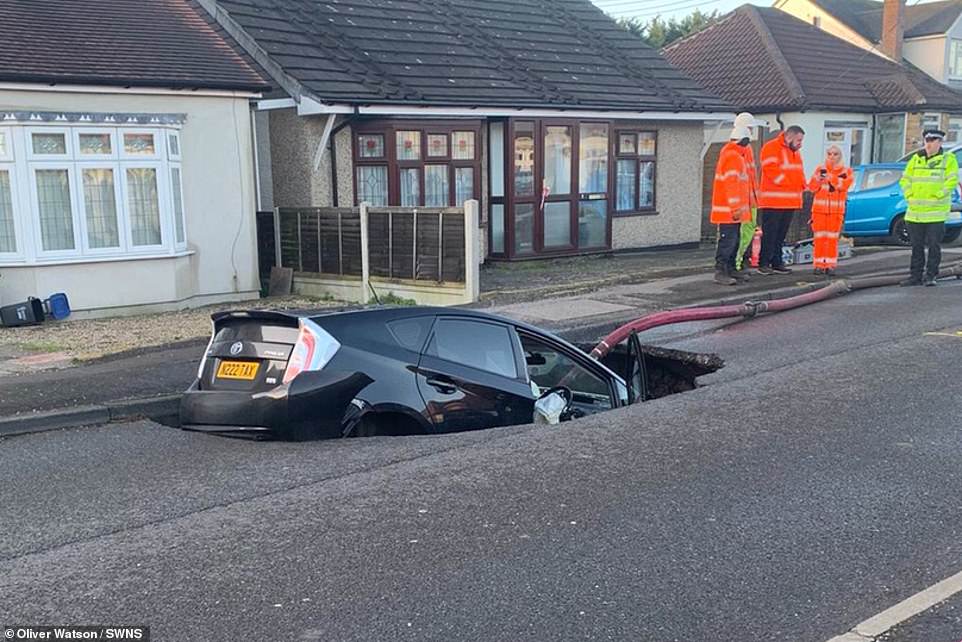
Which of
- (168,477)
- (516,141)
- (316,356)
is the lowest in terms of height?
(168,477)

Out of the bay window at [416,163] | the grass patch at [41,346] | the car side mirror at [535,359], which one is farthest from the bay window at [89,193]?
the car side mirror at [535,359]

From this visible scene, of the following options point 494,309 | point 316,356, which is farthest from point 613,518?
point 494,309

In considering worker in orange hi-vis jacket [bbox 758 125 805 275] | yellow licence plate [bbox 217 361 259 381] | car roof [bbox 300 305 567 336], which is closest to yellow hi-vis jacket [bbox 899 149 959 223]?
worker in orange hi-vis jacket [bbox 758 125 805 275]

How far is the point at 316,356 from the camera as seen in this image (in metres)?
6.23

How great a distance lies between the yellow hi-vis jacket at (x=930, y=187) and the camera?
1306 centimetres

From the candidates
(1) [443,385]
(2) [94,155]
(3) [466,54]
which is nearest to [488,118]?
(3) [466,54]

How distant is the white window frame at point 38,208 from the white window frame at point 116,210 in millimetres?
58

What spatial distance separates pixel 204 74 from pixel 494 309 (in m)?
5.67

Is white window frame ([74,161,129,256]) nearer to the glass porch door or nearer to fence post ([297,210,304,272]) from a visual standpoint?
fence post ([297,210,304,272])

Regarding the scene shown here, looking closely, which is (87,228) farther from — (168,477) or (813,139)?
(813,139)

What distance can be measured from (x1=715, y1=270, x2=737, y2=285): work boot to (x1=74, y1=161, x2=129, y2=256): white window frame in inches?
341

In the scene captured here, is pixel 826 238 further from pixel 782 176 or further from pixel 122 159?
pixel 122 159

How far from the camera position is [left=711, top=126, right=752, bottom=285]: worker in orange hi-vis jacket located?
13430 millimetres

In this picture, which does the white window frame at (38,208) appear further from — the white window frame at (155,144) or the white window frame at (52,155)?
the white window frame at (155,144)
